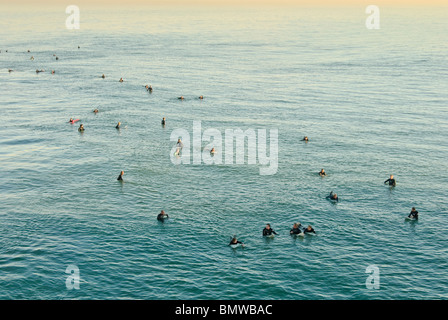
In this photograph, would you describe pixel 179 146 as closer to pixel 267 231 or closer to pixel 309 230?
pixel 267 231

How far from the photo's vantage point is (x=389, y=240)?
2061 inches

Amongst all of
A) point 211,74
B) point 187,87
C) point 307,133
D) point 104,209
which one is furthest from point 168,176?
point 211,74

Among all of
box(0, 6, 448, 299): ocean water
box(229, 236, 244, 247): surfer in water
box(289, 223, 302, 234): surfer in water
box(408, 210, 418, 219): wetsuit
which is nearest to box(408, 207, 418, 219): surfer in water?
box(408, 210, 418, 219): wetsuit

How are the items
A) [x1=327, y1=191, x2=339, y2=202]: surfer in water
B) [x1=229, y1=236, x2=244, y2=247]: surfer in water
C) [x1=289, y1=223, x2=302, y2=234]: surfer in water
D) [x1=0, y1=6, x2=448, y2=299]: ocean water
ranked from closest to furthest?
[x1=0, y1=6, x2=448, y2=299]: ocean water, [x1=229, y1=236, x2=244, y2=247]: surfer in water, [x1=289, y1=223, x2=302, y2=234]: surfer in water, [x1=327, y1=191, x2=339, y2=202]: surfer in water

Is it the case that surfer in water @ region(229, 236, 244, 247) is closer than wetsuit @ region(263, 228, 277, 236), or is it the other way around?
surfer in water @ region(229, 236, 244, 247)

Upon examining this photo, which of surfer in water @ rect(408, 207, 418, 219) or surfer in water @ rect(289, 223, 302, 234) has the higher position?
surfer in water @ rect(408, 207, 418, 219)

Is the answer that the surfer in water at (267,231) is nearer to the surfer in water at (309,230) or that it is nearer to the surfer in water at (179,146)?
the surfer in water at (309,230)

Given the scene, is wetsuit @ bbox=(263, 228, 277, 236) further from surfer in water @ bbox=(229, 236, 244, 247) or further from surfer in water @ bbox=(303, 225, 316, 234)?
surfer in water @ bbox=(303, 225, 316, 234)

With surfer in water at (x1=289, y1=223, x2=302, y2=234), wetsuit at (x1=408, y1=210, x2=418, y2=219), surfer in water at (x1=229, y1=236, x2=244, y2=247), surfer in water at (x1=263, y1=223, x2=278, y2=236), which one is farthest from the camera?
wetsuit at (x1=408, y1=210, x2=418, y2=219)

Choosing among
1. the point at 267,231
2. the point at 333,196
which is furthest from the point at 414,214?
the point at 267,231

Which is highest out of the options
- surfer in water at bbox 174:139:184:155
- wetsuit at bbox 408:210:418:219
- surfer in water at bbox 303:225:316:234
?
surfer in water at bbox 174:139:184:155

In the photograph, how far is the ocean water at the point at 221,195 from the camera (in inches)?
1788

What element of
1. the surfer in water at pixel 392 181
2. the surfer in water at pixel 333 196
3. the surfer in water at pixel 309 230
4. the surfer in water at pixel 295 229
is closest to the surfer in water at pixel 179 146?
the surfer in water at pixel 333 196

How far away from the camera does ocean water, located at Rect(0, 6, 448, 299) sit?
4541cm
